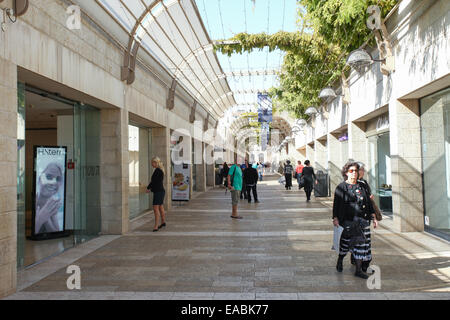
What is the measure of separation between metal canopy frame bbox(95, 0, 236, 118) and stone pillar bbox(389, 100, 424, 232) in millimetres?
6398

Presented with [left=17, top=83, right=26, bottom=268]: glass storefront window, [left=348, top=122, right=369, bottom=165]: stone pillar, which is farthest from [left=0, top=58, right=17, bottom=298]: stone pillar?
[left=348, top=122, right=369, bottom=165]: stone pillar

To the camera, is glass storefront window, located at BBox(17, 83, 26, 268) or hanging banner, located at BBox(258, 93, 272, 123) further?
hanging banner, located at BBox(258, 93, 272, 123)

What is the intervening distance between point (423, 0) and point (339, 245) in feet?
15.7

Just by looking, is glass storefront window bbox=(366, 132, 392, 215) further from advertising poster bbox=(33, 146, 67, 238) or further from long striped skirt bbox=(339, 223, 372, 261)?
advertising poster bbox=(33, 146, 67, 238)

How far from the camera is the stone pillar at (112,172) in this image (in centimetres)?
873

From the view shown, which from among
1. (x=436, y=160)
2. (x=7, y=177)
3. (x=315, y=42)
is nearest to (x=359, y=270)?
(x=436, y=160)

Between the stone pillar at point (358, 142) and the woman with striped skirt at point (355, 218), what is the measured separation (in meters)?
7.80

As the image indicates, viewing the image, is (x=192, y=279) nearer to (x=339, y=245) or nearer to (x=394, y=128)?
(x=339, y=245)

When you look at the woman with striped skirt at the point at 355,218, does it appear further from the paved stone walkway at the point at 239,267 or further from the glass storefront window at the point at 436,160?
the glass storefront window at the point at 436,160

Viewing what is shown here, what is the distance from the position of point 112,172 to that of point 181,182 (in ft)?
17.4

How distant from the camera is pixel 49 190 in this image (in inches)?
307

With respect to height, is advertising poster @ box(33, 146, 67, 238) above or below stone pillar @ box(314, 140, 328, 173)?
below

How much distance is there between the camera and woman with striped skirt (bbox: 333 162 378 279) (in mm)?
5059
